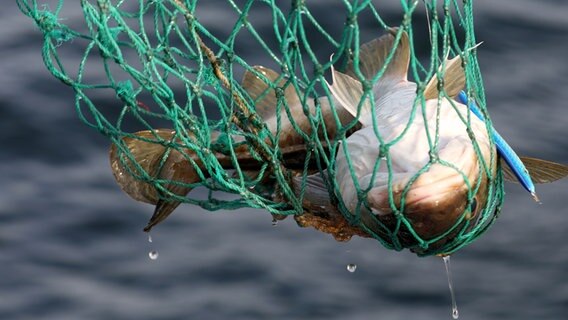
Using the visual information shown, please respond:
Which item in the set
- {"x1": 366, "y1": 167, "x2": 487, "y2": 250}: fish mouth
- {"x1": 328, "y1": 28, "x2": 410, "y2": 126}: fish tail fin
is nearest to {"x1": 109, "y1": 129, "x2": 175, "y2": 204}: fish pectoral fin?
{"x1": 328, "y1": 28, "x2": 410, "y2": 126}: fish tail fin

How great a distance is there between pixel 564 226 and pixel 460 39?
155 cm

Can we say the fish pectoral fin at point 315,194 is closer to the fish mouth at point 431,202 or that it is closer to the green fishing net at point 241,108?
the green fishing net at point 241,108

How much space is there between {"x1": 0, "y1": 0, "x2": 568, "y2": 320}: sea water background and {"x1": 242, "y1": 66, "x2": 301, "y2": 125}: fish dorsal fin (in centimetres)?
261

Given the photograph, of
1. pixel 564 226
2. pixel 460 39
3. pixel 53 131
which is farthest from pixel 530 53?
pixel 53 131

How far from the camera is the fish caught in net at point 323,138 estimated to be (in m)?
3.90

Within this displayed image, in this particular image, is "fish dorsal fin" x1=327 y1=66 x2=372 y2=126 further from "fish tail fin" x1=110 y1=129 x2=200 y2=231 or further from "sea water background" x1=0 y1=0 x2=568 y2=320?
"sea water background" x1=0 y1=0 x2=568 y2=320

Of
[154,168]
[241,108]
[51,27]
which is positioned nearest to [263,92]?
[241,108]

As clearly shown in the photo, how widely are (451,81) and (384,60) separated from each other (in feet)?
1.45

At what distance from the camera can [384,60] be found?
15.4 feet

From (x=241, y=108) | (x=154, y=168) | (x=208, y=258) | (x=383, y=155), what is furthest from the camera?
(x=208, y=258)

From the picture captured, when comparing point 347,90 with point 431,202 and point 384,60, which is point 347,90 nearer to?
point 384,60

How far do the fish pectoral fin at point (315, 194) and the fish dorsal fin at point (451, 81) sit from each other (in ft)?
1.59

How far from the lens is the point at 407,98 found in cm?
447

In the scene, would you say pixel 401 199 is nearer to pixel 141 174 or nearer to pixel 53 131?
pixel 141 174
